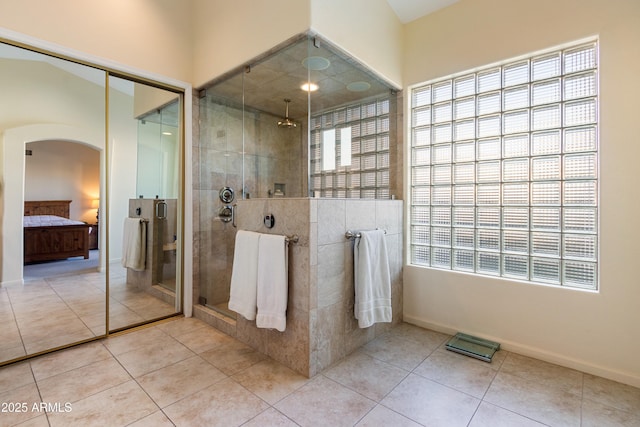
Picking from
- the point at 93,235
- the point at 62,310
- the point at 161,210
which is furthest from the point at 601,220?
the point at 62,310

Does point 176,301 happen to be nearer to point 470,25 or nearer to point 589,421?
point 589,421

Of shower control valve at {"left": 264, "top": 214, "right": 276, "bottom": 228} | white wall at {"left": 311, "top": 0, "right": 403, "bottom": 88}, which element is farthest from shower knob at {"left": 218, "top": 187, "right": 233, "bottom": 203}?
white wall at {"left": 311, "top": 0, "right": 403, "bottom": 88}

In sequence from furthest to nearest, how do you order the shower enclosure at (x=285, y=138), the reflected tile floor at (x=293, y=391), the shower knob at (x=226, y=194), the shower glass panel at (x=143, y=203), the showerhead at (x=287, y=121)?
1. the shower knob at (x=226, y=194)
2. the showerhead at (x=287, y=121)
3. the shower glass panel at (x=143, y=203)
4. the shower enclosure at (x=285, y=138)
5. the reflected tile floor at (x=293, y=391)

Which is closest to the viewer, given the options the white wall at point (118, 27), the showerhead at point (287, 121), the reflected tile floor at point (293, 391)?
the reflected tile floor at point (293, 391)

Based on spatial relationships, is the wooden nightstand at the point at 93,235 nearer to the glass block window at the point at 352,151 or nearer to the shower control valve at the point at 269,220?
the shower control valve at the point at 269,220

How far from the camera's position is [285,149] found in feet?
8.92

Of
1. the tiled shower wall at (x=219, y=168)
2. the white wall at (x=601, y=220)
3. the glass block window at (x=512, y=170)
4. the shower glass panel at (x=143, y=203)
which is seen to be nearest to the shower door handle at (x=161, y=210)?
the shower glass panel at (x=143, y=203)

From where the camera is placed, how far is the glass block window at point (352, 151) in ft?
7.97

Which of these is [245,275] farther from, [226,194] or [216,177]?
[216,177]

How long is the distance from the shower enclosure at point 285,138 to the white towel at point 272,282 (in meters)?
0.45

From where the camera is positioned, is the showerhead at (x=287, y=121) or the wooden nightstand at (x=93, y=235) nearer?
the wooden nightstand at (x=93, y=235)

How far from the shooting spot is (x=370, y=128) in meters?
2.81

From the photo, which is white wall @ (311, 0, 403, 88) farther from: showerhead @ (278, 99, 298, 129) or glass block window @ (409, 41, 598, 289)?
showerhead @ (278, 99, 298, 129)

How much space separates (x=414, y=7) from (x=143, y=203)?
10.0 ft
